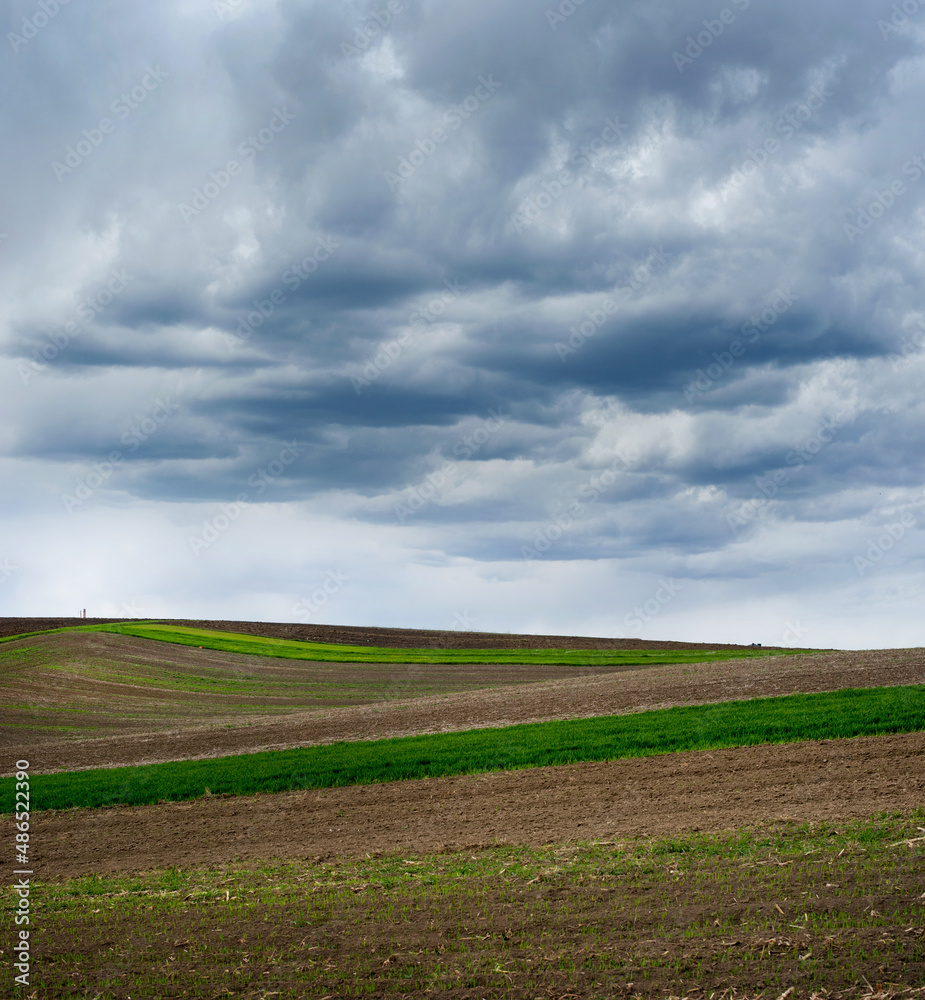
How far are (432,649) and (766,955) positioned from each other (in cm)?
6646

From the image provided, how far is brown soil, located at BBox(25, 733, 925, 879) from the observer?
45.2 ft

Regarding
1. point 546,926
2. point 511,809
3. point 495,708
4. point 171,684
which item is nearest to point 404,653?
point 171,684

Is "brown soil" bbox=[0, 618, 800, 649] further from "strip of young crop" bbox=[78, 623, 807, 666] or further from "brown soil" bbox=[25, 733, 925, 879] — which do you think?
"brown soil" bbox=[25, 733, 925, 879]

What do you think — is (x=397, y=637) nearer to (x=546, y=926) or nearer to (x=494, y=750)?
(x=494, y=750)

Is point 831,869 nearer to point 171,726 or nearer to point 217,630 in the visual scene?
point 171,726

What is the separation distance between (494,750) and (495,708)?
31.3 ft

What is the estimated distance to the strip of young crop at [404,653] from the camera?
61822 millimetres

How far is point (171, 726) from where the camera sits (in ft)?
116

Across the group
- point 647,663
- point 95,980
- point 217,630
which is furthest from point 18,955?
point 217,630

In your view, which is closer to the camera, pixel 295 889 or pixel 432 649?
pixel 295 889

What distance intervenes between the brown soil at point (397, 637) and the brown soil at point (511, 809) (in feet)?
185

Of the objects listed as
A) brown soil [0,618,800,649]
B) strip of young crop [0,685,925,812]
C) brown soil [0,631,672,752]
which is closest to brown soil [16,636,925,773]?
brown soil [0,631,672,752]

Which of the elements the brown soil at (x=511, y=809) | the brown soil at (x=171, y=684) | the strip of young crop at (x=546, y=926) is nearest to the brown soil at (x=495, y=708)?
the brown soil at (x=171, y=684)

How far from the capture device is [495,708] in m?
31.8
